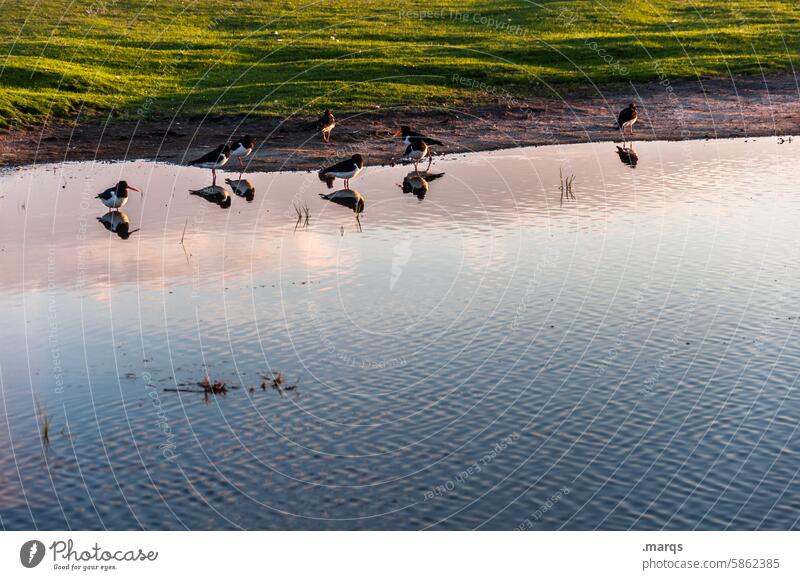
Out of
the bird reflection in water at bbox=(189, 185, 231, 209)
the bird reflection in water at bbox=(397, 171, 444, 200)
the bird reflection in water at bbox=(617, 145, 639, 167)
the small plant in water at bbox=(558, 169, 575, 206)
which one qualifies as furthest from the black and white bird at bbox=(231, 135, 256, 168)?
the bird reflection in water at bbox=(617, 145, 639, 167)

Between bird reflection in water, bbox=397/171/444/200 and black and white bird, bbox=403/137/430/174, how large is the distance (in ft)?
1.13

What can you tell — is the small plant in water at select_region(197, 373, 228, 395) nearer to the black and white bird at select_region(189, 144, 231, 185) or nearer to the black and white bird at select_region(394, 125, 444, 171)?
the black and white bird at select_region(189, 144, 231, 185)

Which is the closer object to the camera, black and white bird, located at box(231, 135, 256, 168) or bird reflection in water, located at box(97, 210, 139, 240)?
bird reflection in water, located at box(97, 210, 139, 240)

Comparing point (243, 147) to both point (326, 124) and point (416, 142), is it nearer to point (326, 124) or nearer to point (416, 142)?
point (326, 124)

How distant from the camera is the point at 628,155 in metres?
47.3

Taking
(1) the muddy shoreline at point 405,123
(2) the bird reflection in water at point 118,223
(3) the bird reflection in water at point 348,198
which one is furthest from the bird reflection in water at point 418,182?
(2) the bird reflection in water at point 118,223

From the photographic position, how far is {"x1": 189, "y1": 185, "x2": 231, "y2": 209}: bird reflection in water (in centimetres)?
4018

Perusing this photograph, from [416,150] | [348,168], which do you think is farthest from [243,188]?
[416,150]

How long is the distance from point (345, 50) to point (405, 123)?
1866cm

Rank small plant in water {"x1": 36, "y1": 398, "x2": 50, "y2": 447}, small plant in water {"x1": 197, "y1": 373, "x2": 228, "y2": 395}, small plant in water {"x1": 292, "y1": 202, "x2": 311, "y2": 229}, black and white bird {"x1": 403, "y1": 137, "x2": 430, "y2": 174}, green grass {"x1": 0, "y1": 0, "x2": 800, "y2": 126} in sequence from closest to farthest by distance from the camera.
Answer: small plant in water {"x1": 36, "y1": 398, "x2": 50, "y2": 447} < small plant in water {"x1": 197, "y1": 373, "x2": 228, "y2": 395} < small plant in water {"x1": 292, "y1": 202, "x2": 311, "y2": 229} < black and white bird {"x1": 403, "y1": 137, "x2": 430, "y2": 174} < green grass {"x1": 0, "y1": 0, "x2": 800, "y2": 126}

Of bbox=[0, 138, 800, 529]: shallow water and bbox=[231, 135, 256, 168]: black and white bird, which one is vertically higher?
bbox=[231, 135, 256, 168]: black and white bird

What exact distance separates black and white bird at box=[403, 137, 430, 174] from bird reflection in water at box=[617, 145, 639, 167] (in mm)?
8351

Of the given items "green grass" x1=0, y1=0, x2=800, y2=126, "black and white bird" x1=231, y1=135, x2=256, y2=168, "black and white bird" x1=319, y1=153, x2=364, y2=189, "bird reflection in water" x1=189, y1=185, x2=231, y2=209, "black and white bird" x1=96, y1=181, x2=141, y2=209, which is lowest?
"black and white bird" x1=96, y1=181, x2=141, y2=209

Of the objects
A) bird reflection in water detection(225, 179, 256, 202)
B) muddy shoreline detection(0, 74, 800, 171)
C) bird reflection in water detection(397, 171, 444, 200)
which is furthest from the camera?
muddy shoreline detection(0, 74, 800, 171)
